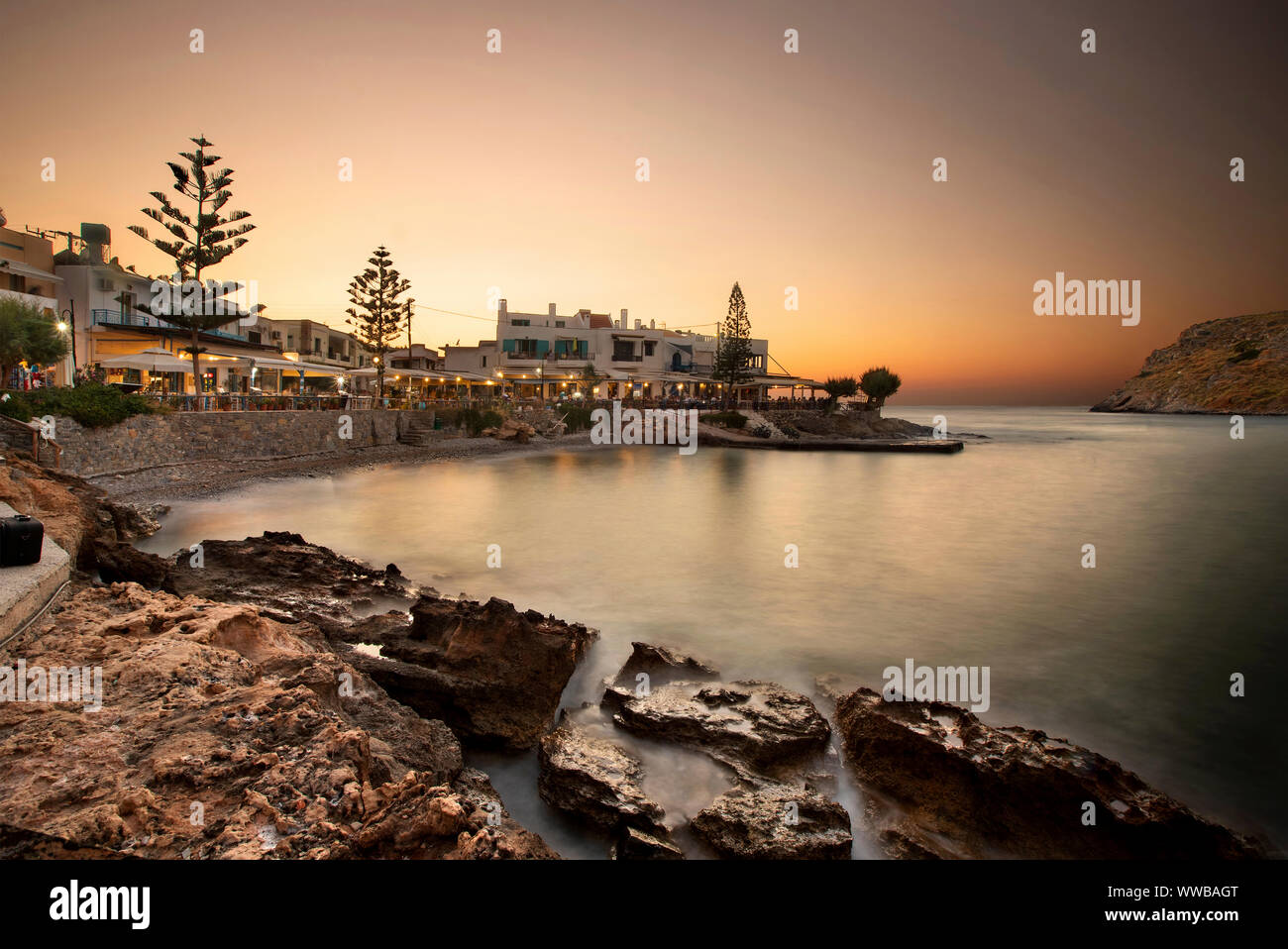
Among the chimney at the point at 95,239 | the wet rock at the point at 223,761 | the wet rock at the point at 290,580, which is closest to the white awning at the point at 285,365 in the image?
the chimney at the point at 95,239

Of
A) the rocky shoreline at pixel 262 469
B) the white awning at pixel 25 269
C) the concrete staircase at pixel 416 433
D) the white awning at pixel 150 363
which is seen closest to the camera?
the rocky shoreline at pixel 262 469

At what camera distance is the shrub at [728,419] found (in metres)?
50.6

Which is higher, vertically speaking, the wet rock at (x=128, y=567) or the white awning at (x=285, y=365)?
the white awning at (x=285, y=365)

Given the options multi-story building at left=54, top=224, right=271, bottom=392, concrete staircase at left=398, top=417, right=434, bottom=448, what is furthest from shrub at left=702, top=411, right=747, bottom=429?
multi-story building at left=54, top=224, right=271, bottom=392

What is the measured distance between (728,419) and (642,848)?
47.9 meters

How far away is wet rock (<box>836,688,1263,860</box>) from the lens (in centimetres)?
443

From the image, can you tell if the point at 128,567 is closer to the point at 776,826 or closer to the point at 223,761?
the point at 223,761

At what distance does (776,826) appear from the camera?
4484 millimetres

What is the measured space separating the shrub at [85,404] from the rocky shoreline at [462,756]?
10.1 metres

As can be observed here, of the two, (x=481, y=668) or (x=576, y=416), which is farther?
(x=576, y=416)

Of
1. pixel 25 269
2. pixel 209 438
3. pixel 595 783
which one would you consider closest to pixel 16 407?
pixel 209 438

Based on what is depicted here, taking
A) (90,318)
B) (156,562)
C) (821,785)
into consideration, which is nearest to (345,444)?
(90,318)

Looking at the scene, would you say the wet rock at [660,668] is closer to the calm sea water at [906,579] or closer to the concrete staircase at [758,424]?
the calm sea water at [906,579]

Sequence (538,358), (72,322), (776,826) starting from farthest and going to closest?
(538,358), (72,322), (776,826)
